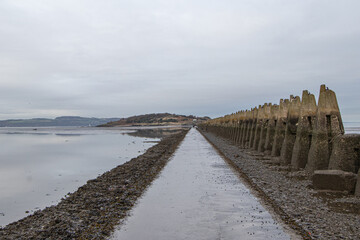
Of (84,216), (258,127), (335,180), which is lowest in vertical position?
(84,216)

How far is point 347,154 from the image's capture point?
9820 millimetres

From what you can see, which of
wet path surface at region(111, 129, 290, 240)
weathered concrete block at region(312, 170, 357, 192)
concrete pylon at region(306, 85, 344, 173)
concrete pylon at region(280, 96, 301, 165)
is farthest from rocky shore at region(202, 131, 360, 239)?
concrete pylon at region(280, 96, 301, 165)

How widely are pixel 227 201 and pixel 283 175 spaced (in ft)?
15.5

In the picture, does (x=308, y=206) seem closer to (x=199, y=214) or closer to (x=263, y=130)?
(x=199, y=214)

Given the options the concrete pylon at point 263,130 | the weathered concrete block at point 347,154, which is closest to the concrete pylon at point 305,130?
the weathered concrete block at point 347,154

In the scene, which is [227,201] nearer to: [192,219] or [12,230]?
[192,219]

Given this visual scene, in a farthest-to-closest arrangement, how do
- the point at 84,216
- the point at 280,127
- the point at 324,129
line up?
the point at 280,127 → the point at 324,129 → the point at 84,216

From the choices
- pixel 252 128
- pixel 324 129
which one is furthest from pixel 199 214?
pixel 252 128

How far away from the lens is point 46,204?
10539 mm

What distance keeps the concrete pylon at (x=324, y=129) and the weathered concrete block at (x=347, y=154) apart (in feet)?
5.18

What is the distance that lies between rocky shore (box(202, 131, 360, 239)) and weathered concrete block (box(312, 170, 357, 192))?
20cm

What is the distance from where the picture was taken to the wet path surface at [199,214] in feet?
21.0

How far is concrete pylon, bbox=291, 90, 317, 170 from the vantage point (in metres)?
13.7

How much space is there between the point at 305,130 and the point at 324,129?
1.81 m
